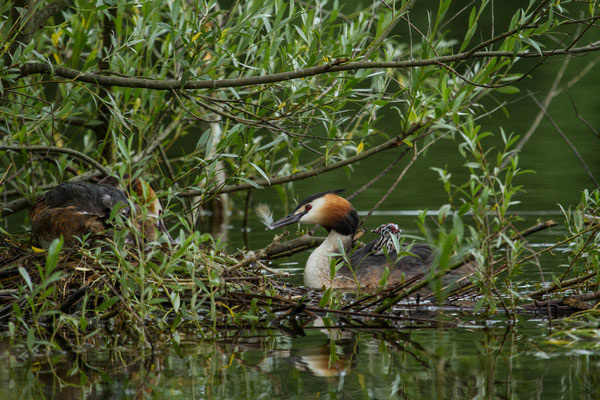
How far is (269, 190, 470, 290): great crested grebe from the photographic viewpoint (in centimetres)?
652

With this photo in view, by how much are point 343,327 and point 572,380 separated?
1.45 m

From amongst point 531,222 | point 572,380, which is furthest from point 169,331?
point 531,222

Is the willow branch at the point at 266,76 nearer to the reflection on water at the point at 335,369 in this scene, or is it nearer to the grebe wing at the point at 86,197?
the grebe wing at the point at 86,197

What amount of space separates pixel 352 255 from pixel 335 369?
2877 millimetres

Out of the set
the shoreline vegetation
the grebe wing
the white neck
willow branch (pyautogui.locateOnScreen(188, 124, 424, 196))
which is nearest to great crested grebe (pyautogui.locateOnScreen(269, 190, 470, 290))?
the white neck

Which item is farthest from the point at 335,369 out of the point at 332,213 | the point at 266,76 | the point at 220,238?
the point at 332,213

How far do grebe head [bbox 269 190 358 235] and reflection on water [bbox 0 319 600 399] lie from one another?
238 cm

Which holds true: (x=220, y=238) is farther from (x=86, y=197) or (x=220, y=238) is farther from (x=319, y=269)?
(x=319, y=269)

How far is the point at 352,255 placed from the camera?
6961 mm

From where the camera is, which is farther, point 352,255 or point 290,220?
point 290,220

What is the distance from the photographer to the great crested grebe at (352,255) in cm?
652

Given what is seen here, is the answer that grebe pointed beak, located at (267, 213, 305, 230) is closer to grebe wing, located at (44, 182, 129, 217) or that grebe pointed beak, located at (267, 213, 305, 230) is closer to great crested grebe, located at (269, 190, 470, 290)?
great crested grebe, located at (269, 190, 470, 290)

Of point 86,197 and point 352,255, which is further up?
point 86,197

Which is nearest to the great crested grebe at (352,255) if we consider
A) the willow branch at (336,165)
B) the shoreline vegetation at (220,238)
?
the shoreline vegetation at (220,238)
